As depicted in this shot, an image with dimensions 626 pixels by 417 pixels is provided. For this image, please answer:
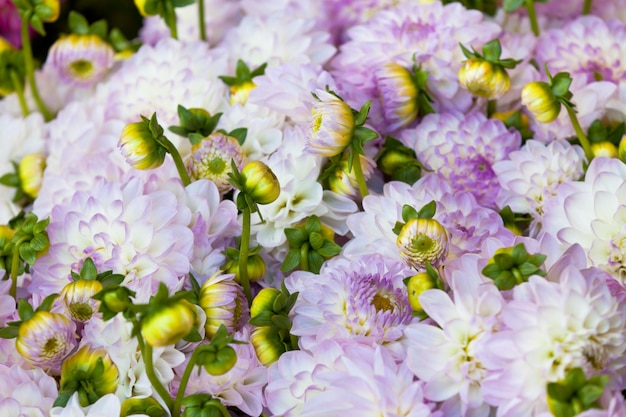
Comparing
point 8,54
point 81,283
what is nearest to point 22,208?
point 8,54

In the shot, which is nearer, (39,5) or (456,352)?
(456,352)

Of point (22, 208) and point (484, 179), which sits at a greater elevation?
point (484, 179)

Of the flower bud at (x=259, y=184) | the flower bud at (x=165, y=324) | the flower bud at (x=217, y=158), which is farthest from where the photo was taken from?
the flower bud at (x=217, y=158)

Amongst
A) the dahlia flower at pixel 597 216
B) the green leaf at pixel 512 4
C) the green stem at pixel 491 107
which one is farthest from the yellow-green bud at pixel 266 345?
the green leaf at pixel 512 4

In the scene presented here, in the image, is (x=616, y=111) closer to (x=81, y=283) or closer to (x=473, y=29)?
(x=473, y=29)

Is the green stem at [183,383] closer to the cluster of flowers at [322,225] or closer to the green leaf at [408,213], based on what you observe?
the cluster of flowers at [322,225]

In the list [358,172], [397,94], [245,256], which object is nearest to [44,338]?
[245,256]

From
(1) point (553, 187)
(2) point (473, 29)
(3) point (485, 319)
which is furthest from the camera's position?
(2) point (473, 29)
